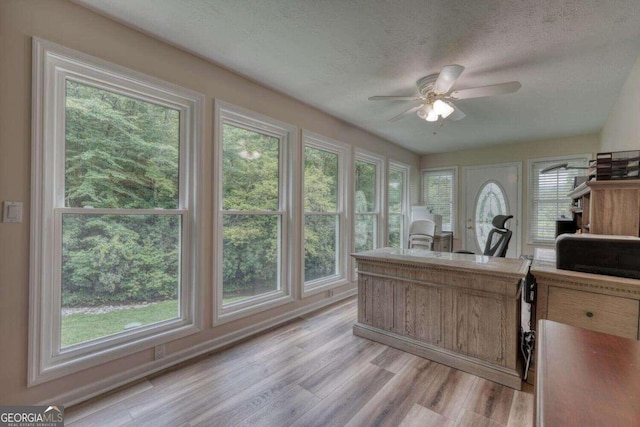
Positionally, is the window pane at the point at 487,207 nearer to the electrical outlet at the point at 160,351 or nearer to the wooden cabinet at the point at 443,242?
the wooden cabinet at the point at 443,242

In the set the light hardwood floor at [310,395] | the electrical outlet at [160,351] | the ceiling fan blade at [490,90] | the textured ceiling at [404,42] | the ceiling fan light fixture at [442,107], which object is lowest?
the light hardwood floor at [310,395]

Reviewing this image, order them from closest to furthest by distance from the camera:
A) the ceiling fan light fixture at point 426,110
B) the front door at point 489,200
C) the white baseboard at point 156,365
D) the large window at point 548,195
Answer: the white baseboard at point 156,365, the ceiling fan light fixture at point 426,110, the large window at point 548,195, the front door at point 489,200

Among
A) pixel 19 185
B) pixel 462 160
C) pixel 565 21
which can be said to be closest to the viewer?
pixel 19 185

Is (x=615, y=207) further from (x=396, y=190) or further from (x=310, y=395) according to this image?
(x=396, y=190)

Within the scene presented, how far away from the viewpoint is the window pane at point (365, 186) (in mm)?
4461

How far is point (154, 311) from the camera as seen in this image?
2.28m

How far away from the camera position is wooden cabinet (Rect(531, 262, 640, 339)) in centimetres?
160

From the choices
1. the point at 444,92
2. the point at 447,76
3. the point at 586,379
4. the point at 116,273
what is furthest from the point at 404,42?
the point at 116,273

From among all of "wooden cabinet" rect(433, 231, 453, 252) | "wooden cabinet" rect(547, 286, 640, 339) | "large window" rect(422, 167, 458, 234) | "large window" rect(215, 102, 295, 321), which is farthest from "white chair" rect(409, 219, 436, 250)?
"wooden cabinet" rect(547, 286, 640, 339)

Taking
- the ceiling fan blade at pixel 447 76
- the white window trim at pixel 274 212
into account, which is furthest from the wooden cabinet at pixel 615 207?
the white window trim at pixel 274 212

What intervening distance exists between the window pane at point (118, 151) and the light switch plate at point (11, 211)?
0.26 metres

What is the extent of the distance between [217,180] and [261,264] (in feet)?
3.32

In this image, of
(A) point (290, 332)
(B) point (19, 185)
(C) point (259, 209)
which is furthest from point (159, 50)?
(A) point (290, 332)

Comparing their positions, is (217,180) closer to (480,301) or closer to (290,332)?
(290,332)
